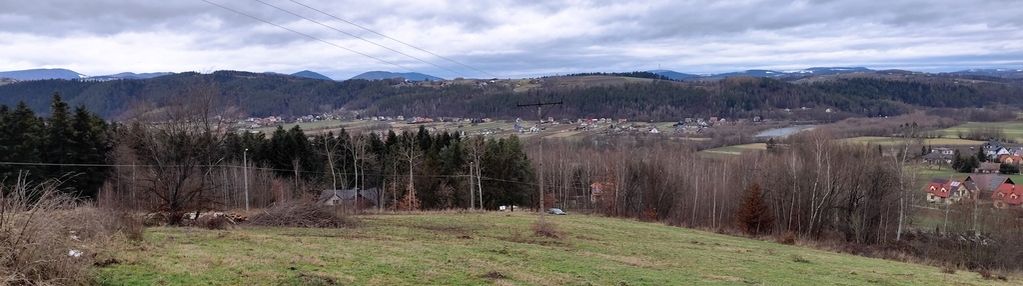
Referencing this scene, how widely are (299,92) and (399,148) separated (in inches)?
4444

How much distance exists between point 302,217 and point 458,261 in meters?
11.3

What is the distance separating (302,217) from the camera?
23.9 m

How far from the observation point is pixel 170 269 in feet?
A: 36.7

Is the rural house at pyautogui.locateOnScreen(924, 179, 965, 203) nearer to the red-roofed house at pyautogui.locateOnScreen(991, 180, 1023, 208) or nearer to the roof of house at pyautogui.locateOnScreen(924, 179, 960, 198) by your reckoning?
the roof of house at pyautogui.locateOnScreen(924, 179, 960, 198)

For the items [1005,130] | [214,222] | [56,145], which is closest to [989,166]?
[1005,130]

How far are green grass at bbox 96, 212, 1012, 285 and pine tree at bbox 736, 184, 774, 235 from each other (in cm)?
1809

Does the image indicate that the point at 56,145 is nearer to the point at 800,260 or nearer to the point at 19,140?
the point at 19,140

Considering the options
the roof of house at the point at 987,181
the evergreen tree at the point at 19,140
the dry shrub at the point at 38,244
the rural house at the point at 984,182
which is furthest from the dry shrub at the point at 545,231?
the roof of house at the point at 987,181

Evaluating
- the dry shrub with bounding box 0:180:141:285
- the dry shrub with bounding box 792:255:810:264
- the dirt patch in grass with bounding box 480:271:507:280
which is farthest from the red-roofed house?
the dry shrub with bounding box 0:180:141:285

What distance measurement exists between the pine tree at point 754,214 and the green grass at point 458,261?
1809 cm

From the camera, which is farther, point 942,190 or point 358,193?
point 942,190

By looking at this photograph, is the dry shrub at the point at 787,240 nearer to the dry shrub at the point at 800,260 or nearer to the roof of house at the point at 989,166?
the dry shrub at the point at 800,260

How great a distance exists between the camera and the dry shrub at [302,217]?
2348 centimetres

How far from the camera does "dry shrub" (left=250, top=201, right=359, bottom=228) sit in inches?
925
